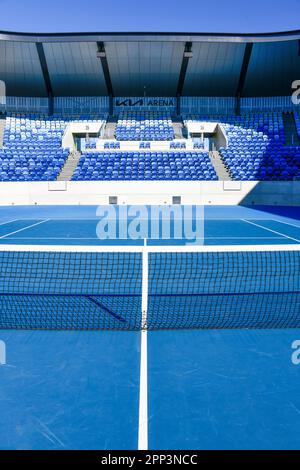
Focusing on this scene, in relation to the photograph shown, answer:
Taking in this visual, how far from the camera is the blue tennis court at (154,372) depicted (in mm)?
3172

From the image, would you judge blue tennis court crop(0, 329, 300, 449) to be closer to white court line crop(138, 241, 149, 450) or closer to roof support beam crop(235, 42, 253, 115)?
white court line crop(138, 241, 149, 450)

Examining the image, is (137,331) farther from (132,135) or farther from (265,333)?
(132,135)

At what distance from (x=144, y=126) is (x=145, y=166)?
9.09 meters

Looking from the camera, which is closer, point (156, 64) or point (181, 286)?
point (181, 286)

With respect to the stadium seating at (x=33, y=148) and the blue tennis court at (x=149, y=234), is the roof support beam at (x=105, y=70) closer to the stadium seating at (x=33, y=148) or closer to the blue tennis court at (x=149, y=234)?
the stadium seating at (x=33, y=148)

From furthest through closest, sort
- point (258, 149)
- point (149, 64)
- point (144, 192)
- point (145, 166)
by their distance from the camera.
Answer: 1. point (149, 64)
2. point (258, 149)
3. point (145, 166)
4. point (144, 192)

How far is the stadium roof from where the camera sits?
110 feet

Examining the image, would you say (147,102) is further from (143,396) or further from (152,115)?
(143,396)

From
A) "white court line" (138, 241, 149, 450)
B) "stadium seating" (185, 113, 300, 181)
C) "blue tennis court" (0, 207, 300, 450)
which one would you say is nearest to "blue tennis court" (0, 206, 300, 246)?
"blue tennis court" (0, 207, 300, 450)

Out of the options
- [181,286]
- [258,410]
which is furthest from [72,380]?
[181,286]

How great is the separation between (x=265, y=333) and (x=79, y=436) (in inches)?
123

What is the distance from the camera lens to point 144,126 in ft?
128

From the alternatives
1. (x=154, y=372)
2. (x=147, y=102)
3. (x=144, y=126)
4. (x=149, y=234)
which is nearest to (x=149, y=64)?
(x=147, y=102)

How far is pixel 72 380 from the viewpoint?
402cm
